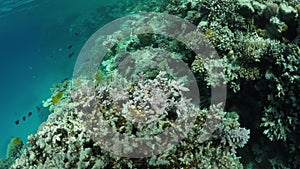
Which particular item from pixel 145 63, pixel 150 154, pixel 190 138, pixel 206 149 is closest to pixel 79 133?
pixel 150 154

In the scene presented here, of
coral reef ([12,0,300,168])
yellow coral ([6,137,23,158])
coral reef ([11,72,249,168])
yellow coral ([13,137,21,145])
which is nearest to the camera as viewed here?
coral reef ([11,72,249,168])

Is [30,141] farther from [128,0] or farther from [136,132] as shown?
[128,0]

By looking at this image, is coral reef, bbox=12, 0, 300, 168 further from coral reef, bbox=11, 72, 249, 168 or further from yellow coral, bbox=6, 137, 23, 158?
yellow coral, bbox=6, 137, 23, 158

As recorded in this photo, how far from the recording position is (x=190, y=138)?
3.32m

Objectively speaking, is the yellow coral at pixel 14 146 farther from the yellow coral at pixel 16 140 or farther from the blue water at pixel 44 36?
the blue water at pixel 44 36

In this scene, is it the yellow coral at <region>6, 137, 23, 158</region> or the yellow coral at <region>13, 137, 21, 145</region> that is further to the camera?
the yellow coral at <region>6, 137, 23, 158</region>

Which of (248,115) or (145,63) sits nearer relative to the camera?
(248,115)

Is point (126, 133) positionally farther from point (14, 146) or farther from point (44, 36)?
point (44, 36)

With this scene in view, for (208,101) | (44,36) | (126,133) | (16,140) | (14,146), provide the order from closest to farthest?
(126,133) < (208,101) < (16,140) < (14,146) < (44,36)

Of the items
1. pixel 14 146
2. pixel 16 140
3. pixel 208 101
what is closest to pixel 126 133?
pixel 208 101

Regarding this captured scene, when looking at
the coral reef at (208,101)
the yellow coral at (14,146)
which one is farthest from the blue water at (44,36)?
the coral reef at (208,101)

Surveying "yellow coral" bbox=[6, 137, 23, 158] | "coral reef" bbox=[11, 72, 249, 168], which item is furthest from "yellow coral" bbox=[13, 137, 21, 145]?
"coral reef" bbox=[11, 72, 249, 168]

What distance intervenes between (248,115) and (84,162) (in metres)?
3.67

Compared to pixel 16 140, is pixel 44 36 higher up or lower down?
higher up
